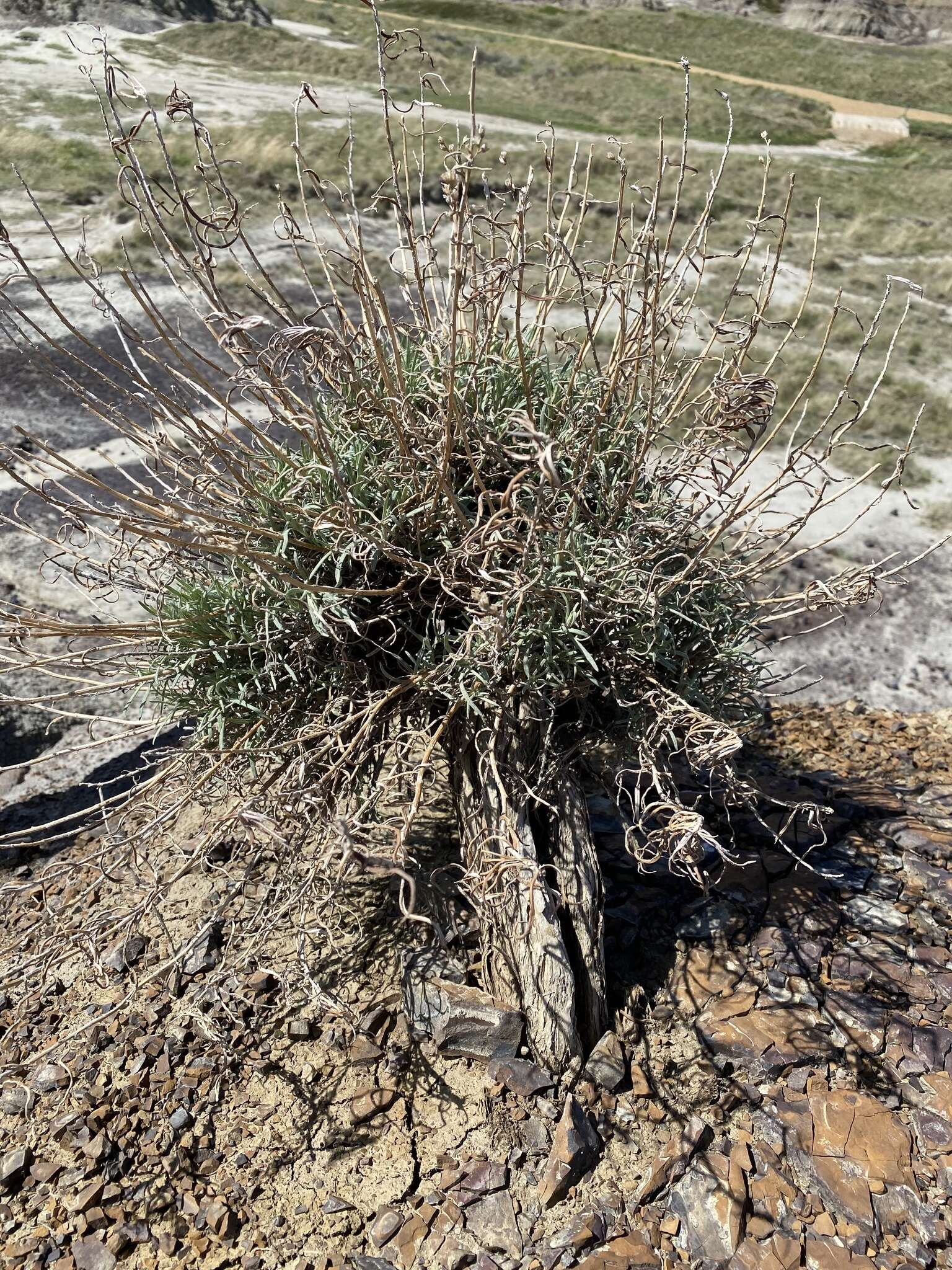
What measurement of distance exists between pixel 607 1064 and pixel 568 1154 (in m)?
0.23

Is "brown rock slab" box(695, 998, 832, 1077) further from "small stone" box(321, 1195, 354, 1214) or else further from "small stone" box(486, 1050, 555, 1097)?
"small stone" box(321, 1195, 354, 1214)

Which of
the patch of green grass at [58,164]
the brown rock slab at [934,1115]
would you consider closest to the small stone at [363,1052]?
the brown rock slab at [934,1115]

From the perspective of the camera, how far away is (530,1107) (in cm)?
221

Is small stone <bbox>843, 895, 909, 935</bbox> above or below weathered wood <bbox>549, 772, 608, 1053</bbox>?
below

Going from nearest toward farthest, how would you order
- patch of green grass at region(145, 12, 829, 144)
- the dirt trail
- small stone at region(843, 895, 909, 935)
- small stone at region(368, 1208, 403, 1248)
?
small stone at region(368, 1208, 403, 1248) < small stone at region(843, 895, 909, 935) < patch of green grass at region(145, 12, 829, 144) < the dirt trail

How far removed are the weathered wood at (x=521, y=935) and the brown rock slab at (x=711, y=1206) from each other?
349 mm

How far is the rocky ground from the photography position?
2010mm

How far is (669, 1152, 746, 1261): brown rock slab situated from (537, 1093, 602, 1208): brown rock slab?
187 mm

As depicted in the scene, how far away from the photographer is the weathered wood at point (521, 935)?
2225 mm

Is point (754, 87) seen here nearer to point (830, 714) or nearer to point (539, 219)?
point (539, 219)

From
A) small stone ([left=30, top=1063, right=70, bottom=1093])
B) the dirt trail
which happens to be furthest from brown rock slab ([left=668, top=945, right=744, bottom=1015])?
the dirt trail

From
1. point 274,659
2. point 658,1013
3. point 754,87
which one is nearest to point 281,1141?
point 658,1013

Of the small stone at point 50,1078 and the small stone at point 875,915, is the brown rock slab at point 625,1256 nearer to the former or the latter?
the small stone at point 875,915

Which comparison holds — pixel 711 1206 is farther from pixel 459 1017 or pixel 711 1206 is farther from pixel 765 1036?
pixel 459 1017
